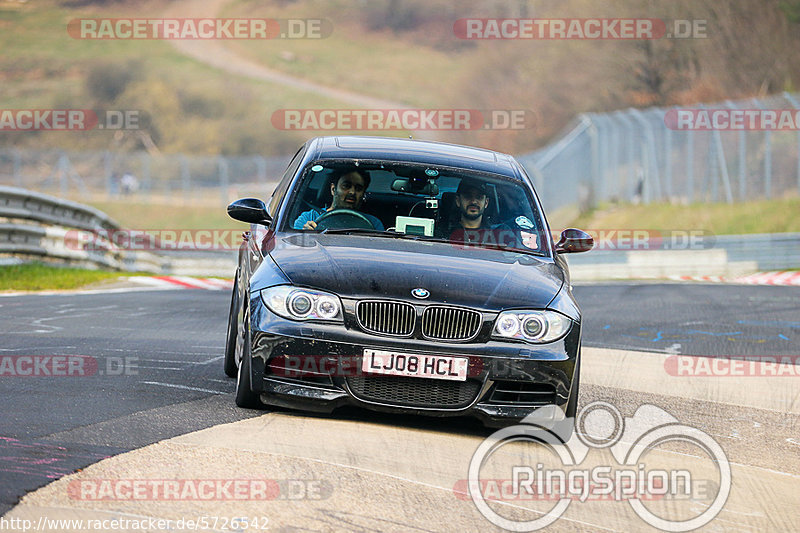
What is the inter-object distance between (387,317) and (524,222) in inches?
70.4

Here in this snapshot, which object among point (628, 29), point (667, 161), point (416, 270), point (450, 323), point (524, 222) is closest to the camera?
point (450, 323)

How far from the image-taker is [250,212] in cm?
783

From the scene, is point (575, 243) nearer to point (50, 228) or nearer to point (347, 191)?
point (347, 191)

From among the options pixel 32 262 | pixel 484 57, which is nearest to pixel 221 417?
pixel 32 262

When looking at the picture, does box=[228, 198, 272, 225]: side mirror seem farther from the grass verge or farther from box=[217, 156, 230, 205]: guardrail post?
box=[217, 156, 230, 205]: guardrail post

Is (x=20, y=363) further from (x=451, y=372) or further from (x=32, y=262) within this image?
(x=32, y=262)

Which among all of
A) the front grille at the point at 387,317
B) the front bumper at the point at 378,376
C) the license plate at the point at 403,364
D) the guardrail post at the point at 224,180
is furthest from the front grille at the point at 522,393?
the guardrail post at the point at 224,180

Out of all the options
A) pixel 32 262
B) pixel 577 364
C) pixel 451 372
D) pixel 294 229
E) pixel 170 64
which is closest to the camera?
pixel 451 372

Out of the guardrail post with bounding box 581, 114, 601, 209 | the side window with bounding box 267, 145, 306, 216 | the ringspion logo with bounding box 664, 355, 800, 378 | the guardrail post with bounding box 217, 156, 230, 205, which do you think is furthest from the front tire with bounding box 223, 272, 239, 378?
the guardrail post with bounding box 217, 156, 230, 205

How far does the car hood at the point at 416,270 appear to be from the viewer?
264 inches

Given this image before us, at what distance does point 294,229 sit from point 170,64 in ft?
338

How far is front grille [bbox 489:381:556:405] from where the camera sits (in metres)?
6.73

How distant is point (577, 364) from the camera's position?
7.01 meters

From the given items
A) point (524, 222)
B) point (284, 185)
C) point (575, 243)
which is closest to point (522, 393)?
point (524, 222)
